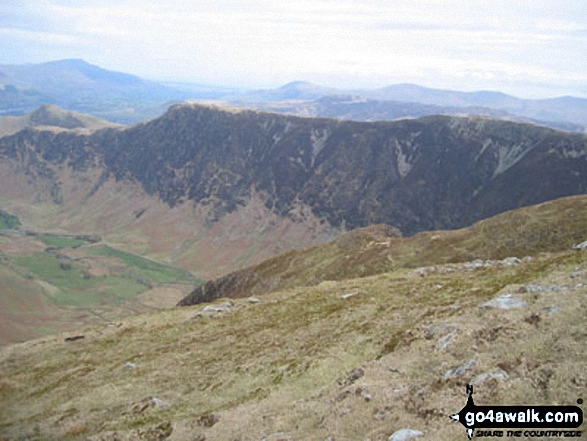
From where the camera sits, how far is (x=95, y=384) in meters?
47.6

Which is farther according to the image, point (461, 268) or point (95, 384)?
point (461, 268)

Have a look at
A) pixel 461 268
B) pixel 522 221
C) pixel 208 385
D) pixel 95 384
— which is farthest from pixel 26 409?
pixel 522 221

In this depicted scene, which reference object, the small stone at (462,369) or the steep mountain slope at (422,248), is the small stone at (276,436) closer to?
the small stone at (462,369)

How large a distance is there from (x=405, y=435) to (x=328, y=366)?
1532 cm

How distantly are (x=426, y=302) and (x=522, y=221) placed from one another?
62002 mm

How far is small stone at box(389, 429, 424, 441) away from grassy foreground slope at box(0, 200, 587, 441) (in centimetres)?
43

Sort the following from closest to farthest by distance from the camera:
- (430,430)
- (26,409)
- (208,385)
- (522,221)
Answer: (430,430), (208,385), (26,409), (522,221)

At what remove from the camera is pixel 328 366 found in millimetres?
35375

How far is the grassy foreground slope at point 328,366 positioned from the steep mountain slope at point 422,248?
87.7 ft

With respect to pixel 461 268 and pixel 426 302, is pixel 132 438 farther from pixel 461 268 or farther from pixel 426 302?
pixel 461 268

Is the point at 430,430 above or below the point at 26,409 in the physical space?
above

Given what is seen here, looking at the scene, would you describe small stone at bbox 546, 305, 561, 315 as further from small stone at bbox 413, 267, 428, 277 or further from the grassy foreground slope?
small stone at bbox 413, 267, 428, 277

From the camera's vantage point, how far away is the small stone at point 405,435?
792 inches

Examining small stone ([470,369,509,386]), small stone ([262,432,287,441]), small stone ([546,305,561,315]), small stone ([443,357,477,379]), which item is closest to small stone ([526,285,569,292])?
small stone ([546,305,561,315])
